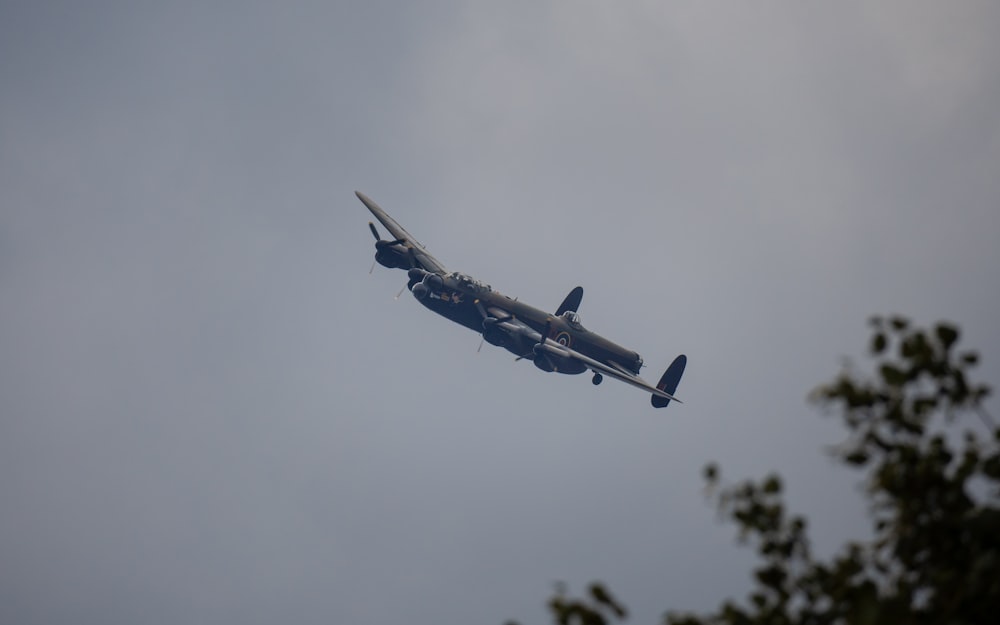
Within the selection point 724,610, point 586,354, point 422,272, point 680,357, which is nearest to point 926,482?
point 724,610

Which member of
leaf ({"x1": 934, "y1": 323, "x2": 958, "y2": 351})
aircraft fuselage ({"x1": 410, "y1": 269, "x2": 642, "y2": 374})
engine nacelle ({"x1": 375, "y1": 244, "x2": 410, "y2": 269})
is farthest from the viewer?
engine nacelle ({"x1": 375, "y1": 244, "x2": 410, "y2": 269})

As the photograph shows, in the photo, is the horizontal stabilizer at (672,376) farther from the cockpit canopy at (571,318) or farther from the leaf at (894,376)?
the leaf at (894,376)

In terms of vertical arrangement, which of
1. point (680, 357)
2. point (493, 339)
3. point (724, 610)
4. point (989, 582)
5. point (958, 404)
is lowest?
point (724, 610)

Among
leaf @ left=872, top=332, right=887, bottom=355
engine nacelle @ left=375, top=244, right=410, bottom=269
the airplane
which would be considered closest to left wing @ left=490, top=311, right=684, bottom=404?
the airplane

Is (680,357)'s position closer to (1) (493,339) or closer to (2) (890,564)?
(1) (493,339)

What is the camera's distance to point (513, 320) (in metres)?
113

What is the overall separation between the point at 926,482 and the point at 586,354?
102781mm

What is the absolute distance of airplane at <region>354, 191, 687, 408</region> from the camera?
111 meters

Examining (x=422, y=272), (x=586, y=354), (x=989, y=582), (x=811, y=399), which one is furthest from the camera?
(x=586, y=354)

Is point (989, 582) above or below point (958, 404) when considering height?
below

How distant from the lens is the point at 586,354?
123 m

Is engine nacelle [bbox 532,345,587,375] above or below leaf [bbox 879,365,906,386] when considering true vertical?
above

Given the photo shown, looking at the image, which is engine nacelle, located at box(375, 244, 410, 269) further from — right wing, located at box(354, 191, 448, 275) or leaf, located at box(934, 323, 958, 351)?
leaf, located at box(934, 323, 958, 351)

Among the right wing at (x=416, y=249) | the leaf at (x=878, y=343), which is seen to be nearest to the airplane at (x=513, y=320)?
the right wing at (x=416, y=249)
